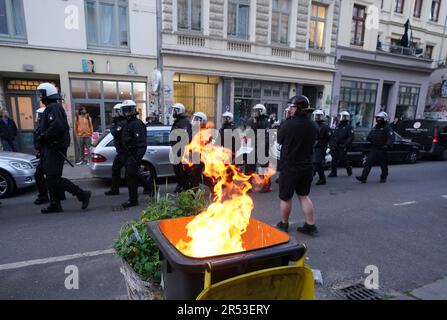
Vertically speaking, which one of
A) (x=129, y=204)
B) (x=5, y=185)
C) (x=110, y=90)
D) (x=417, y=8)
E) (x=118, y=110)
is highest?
(x=417, y=8)

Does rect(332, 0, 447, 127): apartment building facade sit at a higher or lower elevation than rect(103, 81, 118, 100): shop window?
higher

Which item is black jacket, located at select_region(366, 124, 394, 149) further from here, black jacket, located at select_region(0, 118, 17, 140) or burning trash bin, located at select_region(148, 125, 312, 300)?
black jacket, located at select_region(0, 118, 17, 140)

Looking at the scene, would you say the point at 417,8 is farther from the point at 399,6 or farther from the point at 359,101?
the point at 359,101

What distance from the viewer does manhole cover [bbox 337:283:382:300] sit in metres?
2.92

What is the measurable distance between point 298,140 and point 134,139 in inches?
121

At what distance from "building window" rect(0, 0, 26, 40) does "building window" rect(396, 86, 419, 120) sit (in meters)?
21.6

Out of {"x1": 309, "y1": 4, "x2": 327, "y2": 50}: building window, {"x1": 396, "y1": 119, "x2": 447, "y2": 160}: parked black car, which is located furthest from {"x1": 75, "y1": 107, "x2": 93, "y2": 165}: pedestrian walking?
{"x1": 396, "y1": 119, "x2": 447, "y2": 160}: parked black car

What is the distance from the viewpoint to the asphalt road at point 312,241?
313 centimetres

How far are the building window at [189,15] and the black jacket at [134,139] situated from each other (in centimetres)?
869

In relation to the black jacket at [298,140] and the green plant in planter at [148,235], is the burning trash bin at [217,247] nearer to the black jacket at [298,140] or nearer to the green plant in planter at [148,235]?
the green plant in planter at [148,235]

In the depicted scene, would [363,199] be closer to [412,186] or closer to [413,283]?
[412,186]


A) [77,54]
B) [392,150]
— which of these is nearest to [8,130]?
[77,54]

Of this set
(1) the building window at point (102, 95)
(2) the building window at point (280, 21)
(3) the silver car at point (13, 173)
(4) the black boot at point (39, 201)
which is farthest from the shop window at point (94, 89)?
(2) the building window at point (280, 21)

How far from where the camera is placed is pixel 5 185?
621 centimetres
